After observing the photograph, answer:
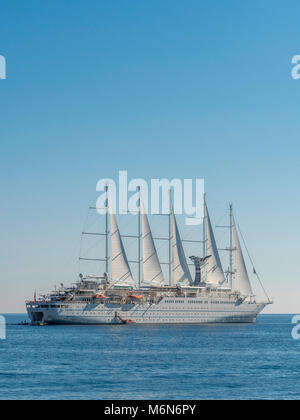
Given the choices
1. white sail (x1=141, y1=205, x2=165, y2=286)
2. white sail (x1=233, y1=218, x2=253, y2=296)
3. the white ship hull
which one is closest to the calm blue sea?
the white ship hull

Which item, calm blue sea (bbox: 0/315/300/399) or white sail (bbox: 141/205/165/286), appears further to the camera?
white sail (bbox: 141/205/165/286)

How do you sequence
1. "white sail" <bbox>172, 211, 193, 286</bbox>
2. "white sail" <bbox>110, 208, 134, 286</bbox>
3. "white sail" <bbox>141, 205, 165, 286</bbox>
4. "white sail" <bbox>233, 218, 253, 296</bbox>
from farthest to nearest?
"white sail" <bbox>233, 218, 253, 296</bbox> < "white sail" <bbox>172, 211, 193, 286</bbox> < "white sail" <bbox>141, 205, 165, 286</bbox> < "white sail" <bbox>110, 208, 134, 286</bbox>

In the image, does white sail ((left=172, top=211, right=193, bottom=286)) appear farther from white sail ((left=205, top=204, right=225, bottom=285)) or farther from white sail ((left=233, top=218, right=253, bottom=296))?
white sail ((left=233, top=218, right=253, bottom=296))

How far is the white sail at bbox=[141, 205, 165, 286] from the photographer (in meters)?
96.5

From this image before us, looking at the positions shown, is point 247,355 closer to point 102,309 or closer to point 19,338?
point 19,338

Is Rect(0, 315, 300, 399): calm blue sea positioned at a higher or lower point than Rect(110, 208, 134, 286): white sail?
lower

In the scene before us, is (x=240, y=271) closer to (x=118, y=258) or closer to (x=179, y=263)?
(x=179, y=263)

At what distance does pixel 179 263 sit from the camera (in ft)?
331

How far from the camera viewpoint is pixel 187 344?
6288 centimetres

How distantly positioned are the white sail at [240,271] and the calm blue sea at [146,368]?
35659 mm

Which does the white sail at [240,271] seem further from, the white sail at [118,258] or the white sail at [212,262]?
the white sail at [118,258]

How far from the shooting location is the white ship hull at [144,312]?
307ft

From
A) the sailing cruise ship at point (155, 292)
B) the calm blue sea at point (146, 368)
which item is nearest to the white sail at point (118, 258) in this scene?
the sailing cruise ship at point (155, 292)
